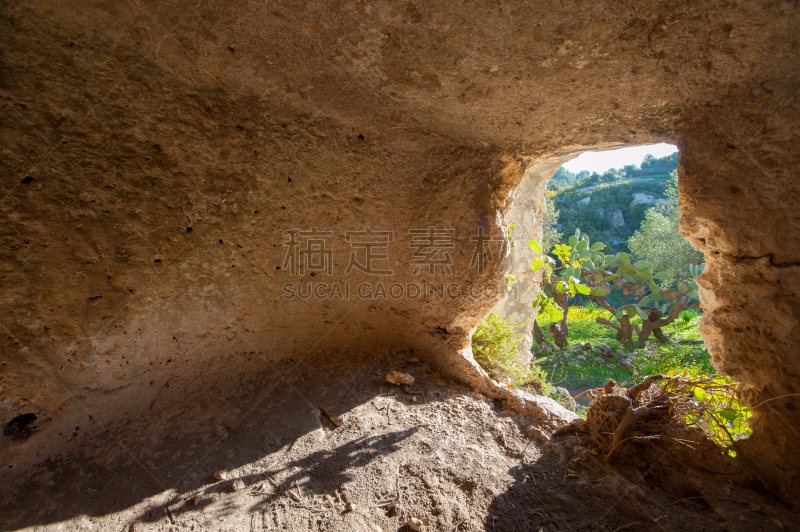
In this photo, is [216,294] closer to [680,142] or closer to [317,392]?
[317,392]

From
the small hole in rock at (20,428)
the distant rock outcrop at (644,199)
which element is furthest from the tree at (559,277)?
the distant rock outcrop at (644,199)

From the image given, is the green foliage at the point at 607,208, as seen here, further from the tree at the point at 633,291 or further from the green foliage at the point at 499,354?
the green foliage at the point at 499,354

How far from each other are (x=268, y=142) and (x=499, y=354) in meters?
2.48

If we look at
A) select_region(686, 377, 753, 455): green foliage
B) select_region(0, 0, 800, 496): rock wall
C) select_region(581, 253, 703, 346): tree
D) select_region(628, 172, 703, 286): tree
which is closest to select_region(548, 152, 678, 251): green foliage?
select_region(628, 172, 703, 286): tree

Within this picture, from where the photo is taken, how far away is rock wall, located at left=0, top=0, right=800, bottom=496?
1.42 meters

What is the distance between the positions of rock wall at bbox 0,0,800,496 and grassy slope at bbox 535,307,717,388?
16.4ft

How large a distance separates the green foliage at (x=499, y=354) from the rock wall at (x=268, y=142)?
61.3 inches

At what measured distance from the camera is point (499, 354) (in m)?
3.07

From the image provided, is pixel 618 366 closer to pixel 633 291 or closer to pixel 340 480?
pixel 633 291

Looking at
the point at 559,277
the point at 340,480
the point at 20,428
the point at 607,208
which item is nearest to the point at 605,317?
the point at 559,277

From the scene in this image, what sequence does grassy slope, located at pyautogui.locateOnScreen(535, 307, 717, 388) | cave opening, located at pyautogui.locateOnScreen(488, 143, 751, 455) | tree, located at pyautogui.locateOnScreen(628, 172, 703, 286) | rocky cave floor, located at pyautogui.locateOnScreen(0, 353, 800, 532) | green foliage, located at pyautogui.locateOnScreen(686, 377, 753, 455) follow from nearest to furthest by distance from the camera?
rocky cave floor, located at pyautogui.locateOnScreen(0, 353, 800, 532), green foliage, located at pyautogui.locateOnScreen(686, 377, 753, 455), cave opening, located at pyautogui.locateOnScreen(488, 143, 751, 455), grassy slope, located at pyautogui.locateOnScreen(535, 307, 717, 388), tree, located at pyautogui.locateOnScreen(628, 172, 703, 286)

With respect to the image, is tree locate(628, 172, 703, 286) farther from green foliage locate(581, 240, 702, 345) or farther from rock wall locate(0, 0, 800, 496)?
rock wall locate(0, 0, 800, 496)

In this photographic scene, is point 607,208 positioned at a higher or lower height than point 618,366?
higher

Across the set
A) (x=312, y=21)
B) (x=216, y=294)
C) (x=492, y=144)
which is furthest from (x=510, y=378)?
(x=312, y=21)
